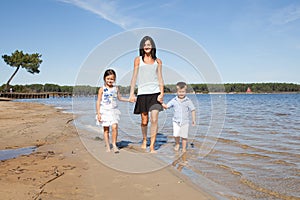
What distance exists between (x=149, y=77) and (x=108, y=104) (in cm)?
106

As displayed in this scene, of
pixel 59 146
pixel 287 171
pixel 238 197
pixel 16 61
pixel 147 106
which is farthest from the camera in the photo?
pixel 16 61

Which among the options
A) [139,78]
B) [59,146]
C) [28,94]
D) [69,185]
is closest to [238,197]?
[69,185]

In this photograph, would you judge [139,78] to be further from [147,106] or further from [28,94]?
[28,94]

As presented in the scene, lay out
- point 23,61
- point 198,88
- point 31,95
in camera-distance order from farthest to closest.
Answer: point 31,95 < point 23,61 < point 198,88

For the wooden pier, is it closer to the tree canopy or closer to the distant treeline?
the distant treeline

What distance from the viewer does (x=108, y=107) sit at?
18.9ft

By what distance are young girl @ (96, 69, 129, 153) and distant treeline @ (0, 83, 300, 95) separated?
183 millimetres

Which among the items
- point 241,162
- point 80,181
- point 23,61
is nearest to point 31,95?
point 23,61

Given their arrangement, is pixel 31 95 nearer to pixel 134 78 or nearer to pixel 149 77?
pixel 134 78

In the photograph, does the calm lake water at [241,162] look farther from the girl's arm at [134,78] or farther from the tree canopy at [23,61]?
the tree canopy at [23,61]

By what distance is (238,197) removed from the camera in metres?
3.35

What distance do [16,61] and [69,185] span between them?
173ft

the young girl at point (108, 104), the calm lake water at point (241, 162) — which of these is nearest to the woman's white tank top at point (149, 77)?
the young girl at point (108, 104)

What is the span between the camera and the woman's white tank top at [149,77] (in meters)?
5.44
